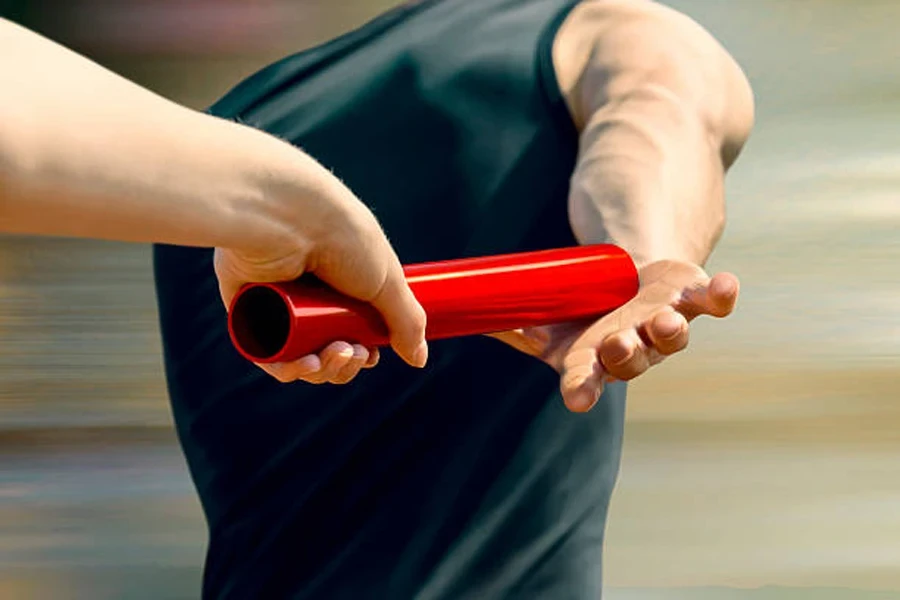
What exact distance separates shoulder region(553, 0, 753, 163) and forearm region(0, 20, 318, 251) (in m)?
0.32

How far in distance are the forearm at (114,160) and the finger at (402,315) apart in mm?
67

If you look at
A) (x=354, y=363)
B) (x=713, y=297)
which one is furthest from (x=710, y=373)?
(x=354, y=363)

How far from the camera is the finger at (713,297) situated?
53cm

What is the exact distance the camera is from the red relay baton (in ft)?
1.45

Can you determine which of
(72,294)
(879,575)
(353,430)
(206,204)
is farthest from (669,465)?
(206,204)

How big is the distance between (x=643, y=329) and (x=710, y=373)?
39.0 inches

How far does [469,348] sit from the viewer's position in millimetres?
705

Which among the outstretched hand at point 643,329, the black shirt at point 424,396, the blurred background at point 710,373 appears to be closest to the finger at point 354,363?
the outstretched hand at point 643,329

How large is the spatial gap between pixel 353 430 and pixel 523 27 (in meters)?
0.23

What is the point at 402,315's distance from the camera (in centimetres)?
46

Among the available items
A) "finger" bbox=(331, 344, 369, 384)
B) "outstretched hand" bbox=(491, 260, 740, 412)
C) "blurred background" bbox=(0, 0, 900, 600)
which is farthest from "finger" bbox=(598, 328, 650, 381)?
Answer: "blurred background" bbox=(0, 0, 900, 600)

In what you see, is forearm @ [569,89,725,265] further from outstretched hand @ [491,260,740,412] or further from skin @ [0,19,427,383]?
skin @ [0,19,427,383]

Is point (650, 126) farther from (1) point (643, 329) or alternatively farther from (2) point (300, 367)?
(2) point (300, 367)

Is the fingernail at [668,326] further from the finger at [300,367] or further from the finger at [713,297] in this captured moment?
the finger at [300,367]
